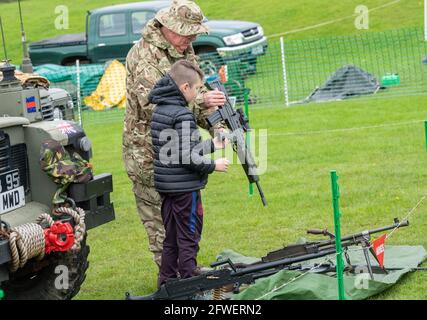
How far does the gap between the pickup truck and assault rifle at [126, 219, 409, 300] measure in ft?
50.7

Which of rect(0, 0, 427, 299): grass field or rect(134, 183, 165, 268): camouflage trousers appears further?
rect(0, 0, 427, 299): grass field

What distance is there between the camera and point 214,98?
289 inches

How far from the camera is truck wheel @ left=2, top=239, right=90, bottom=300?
7.16 m

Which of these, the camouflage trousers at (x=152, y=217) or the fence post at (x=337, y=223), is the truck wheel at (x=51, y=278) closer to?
the camouflage trousers at (x=152, y=217)

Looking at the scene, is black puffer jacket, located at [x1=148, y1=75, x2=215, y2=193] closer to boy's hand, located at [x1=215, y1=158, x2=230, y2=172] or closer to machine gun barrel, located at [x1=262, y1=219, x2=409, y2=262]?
boy's hand, located at [x1=215, y1=158, x2=230, y2=172]

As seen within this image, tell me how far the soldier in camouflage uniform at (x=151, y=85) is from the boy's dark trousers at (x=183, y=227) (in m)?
0.46

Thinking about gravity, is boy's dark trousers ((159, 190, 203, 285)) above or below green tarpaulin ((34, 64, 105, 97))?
below

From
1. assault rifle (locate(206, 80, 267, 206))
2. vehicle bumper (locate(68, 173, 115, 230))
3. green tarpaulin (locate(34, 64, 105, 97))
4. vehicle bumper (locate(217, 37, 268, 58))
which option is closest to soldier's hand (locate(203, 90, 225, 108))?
assault rifle (locate(206, 80, 267, 206))

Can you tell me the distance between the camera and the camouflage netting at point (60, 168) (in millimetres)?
6895

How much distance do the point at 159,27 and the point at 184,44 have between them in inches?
9.1

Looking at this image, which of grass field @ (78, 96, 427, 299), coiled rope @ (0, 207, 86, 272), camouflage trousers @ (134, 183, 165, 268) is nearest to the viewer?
coiled rope @ (0, 207, 86, 272)
